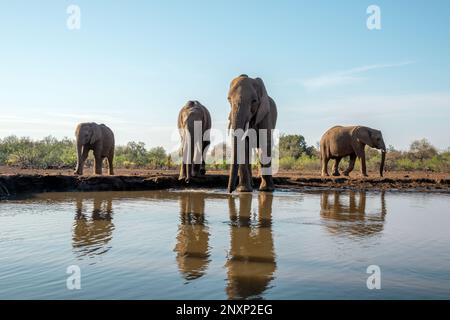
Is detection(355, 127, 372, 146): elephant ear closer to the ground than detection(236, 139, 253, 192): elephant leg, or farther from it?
farther from it

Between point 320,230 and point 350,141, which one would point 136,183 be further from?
point 350,141

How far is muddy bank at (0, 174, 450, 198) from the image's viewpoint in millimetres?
13477

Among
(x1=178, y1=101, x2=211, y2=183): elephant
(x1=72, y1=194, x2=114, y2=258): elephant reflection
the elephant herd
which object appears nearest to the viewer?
(x1=72, y1=194, x2=114, y2=258): elephant reflection

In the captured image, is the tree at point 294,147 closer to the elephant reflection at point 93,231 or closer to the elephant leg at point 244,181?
the elephant leg at point 244,181

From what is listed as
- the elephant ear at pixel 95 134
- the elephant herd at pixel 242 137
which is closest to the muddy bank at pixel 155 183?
the elephant herd at pixel 242 137

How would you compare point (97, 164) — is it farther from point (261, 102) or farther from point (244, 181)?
point (261, 102)

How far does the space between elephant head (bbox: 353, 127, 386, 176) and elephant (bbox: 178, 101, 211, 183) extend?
23.4 ft

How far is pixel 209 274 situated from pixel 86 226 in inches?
127

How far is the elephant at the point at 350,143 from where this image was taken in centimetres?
→ 2031

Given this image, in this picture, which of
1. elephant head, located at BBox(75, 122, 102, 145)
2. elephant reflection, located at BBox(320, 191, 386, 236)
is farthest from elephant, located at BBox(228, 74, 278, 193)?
elephant head, located at BBox(75, 122, 102, 145)

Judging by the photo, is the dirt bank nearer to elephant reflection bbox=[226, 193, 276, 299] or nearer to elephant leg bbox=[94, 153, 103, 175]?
elephant leg bbox=[94, 153, 103, 175]

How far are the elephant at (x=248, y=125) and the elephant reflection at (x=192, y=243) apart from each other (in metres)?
2.75

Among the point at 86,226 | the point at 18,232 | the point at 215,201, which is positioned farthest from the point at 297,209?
the point at 18,232

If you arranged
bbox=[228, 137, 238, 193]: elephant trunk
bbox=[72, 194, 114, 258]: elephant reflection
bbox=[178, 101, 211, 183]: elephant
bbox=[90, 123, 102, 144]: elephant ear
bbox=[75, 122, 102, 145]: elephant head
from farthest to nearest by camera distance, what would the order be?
bbox=[90, 123, 102, 144]: elephant ear < bbox=[75, 122, 102, 145]: elephant head < bbox=[178, 101, 211, 183]: elephant < bbox=[228, 137, 238, 193]: elephant trunk < bbox=[72, 194, 114, 258]: elephant reflection
